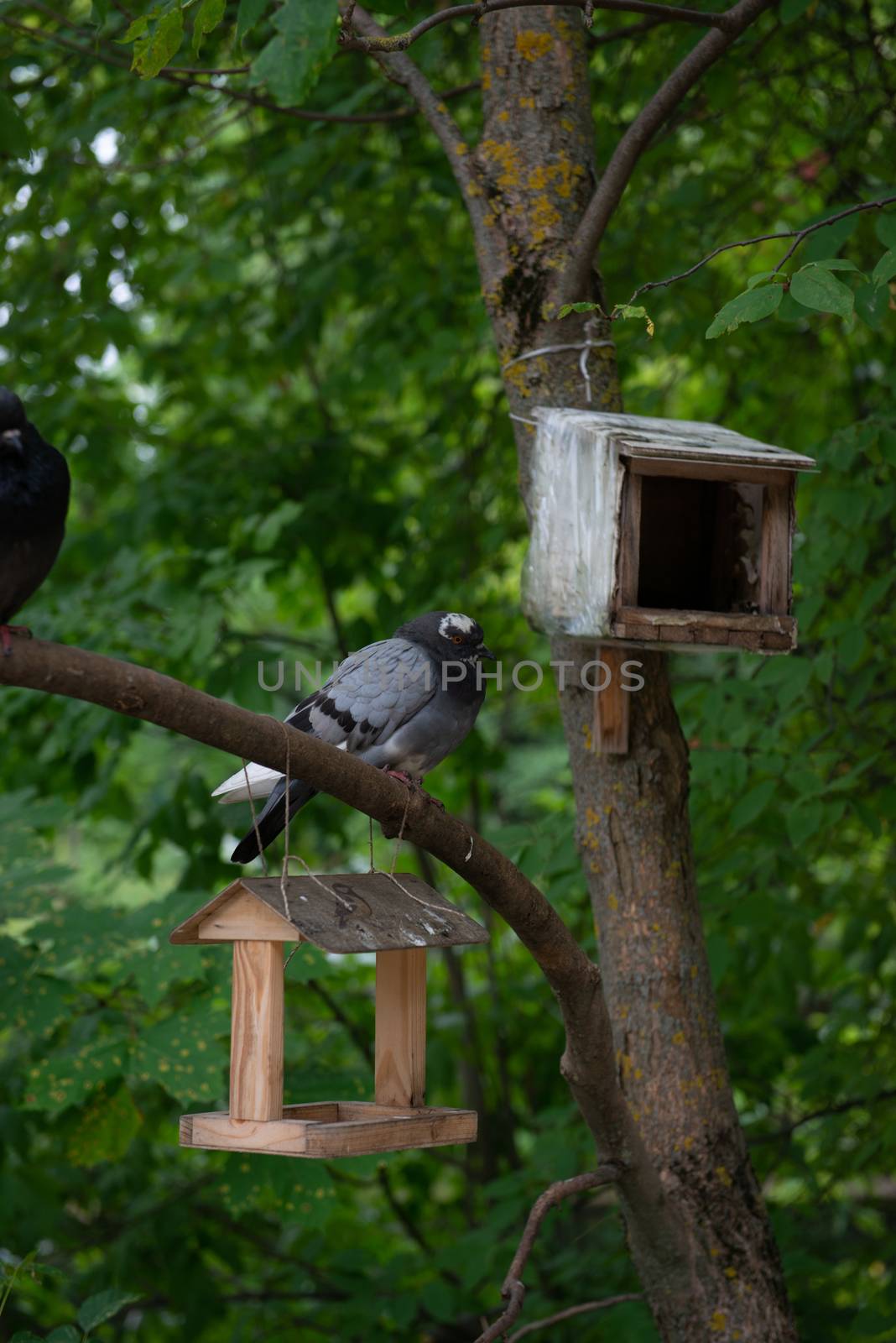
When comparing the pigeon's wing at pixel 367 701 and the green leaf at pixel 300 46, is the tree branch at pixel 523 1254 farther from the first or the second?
the green leaf at pixel 300 46

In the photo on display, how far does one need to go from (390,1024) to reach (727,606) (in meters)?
1.35

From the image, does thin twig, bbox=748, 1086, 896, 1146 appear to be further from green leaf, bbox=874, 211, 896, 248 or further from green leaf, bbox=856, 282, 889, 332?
Answer: green leaf, bbox=874, 211, 896, 248

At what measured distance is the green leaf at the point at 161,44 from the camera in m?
2.15

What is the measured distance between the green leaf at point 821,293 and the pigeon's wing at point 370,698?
39.6 inches

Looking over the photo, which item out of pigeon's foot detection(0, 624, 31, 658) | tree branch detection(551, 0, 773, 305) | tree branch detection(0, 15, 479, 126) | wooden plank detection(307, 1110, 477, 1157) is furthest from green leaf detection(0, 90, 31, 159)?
wooden plank detection(307, 1110, 477, 1157)

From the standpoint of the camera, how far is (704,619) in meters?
2.62

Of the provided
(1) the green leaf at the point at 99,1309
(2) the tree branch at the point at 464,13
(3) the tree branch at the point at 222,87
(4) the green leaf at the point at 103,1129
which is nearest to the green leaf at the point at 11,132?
(3) the tree branch at the point at 222,87

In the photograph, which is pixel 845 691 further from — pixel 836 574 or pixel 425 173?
pixel 425 173

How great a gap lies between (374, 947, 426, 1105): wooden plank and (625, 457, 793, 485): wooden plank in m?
1.06

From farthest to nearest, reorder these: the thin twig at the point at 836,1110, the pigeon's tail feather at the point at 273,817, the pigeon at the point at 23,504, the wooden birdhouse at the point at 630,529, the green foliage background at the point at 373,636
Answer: the thin twig at the point at 836,1110 → the green foliage background at the point at 373,636 → the wooden birdhouse at the point at 630,529 → the pigeon's tail feather at the point at 273,817 → the pigeon at the point at 23,504

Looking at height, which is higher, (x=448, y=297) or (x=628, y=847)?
(x=448, y=297)

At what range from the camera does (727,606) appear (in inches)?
123

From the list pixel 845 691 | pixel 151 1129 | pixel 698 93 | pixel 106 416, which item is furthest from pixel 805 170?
pixel 151 1129

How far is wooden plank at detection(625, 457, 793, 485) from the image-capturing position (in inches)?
102
